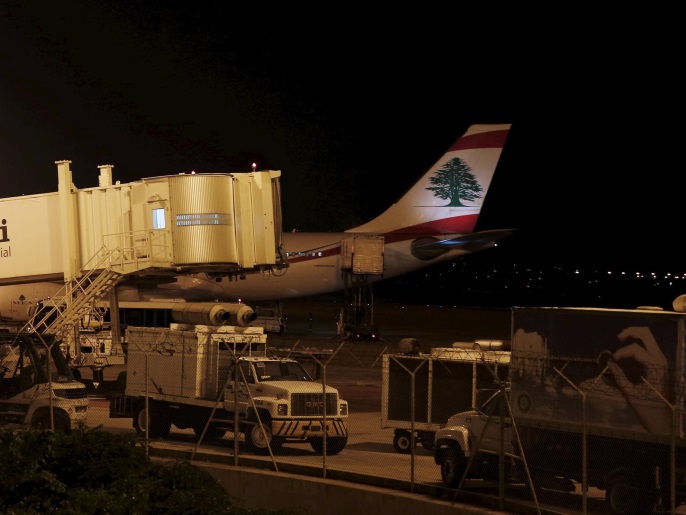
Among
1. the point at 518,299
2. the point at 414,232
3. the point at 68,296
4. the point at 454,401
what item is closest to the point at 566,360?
the point at 454,401

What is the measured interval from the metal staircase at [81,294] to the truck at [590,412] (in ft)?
59.7

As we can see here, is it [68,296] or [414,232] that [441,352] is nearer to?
[68,296]

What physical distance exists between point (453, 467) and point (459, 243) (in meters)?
38.3

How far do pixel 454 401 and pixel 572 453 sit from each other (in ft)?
22.0

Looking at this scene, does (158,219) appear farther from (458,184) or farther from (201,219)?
(458,184)

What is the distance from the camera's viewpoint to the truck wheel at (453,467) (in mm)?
15914

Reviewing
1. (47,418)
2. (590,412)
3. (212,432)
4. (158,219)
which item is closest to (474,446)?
(590,412)

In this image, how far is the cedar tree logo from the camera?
57.5 m

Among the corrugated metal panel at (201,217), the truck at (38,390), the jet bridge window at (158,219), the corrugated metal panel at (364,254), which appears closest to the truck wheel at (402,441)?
the truck at (38,390)

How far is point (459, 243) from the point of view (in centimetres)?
5397

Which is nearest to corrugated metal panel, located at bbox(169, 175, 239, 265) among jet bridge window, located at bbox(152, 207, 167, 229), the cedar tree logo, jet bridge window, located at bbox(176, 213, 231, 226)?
Answer: jet bridge window, located at bbox(176, 213, 231, 226)

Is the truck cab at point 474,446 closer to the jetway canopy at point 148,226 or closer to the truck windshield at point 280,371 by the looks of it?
the truck windshield at point 280,371

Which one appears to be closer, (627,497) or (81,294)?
(627,497)

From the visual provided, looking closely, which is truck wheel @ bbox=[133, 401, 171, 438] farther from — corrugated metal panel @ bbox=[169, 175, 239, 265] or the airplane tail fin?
the airplane tail fin
